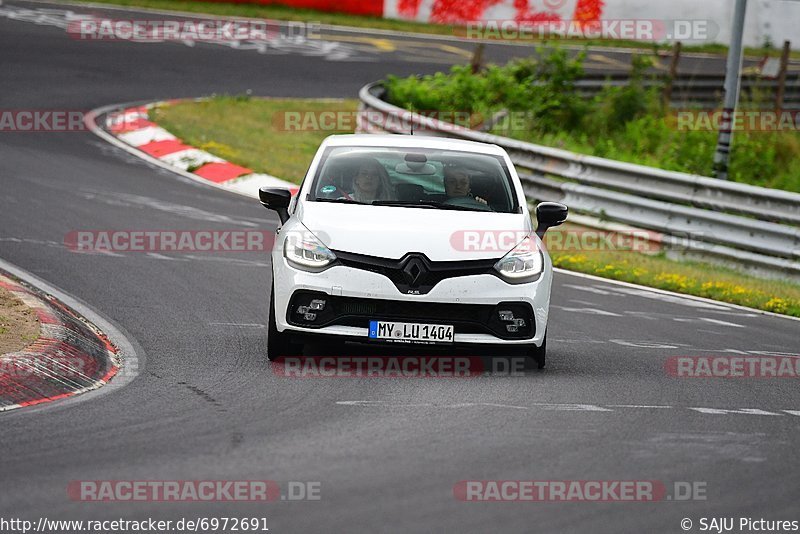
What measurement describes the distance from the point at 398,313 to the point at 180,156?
1175cm

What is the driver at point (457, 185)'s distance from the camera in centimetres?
1000

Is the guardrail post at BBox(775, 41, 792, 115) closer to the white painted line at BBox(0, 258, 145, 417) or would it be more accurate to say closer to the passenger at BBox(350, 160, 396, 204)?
the passenger at BBox(350, 160, 396, 204)

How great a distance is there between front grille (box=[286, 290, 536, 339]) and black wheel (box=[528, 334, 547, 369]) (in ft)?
1.13

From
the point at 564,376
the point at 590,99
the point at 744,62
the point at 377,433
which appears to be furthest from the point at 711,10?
the point at 377,433

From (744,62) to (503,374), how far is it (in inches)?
1157

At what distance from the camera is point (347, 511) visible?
19.1ft

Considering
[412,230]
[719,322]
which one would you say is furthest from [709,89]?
[412,230]

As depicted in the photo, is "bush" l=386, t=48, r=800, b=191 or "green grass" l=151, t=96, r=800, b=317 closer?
→ "green grass" l=151, t=96, r=800, b=317

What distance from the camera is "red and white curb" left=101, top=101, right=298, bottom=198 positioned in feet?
61.6

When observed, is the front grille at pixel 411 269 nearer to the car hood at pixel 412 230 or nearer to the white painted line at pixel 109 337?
the car hood at pixel 412 230

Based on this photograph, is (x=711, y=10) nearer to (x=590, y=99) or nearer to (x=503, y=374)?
(x=590, y=99)

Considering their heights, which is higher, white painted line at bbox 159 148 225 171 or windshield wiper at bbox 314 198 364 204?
windshield wiper at bbox 314 198 364 204

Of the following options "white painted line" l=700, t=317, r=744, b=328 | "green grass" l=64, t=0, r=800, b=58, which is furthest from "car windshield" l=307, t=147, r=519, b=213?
"green grass" l=64, t=0, r=800, b=58

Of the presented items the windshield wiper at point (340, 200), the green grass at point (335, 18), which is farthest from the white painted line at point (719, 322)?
the green grass at point (335, 18)
